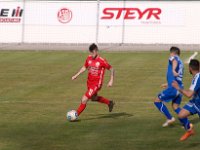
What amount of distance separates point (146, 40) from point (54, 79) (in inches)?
935

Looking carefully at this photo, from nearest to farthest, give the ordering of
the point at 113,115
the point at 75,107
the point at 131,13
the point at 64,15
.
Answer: the point at 113,115 < the point at 75,107 < the point at 131,13 < the point at 64,15

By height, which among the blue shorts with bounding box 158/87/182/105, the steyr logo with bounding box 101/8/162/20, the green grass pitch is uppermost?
the blue shorts with bounding box 158/87/182/105

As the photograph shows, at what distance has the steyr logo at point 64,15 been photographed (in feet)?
180

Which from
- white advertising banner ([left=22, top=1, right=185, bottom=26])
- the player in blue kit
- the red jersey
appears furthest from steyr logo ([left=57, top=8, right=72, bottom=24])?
the player in blue kit

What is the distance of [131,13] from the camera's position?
54344 mm

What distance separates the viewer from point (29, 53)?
46.1 metres

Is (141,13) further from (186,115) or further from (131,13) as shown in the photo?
(186,115)

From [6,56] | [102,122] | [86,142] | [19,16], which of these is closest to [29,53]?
[6,56]

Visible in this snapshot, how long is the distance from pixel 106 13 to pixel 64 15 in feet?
11.6

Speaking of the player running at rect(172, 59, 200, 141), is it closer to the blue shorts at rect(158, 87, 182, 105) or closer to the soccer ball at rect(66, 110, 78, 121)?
the blue shorts at rect(158, 87, 182, 105)

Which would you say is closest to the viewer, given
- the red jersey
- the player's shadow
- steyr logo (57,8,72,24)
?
the red jersey

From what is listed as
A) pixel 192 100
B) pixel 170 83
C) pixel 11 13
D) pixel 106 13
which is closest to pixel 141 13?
pixel 106 13

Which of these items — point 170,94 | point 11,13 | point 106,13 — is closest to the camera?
point 170,94

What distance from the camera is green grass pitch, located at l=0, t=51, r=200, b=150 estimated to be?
17.3 metres
